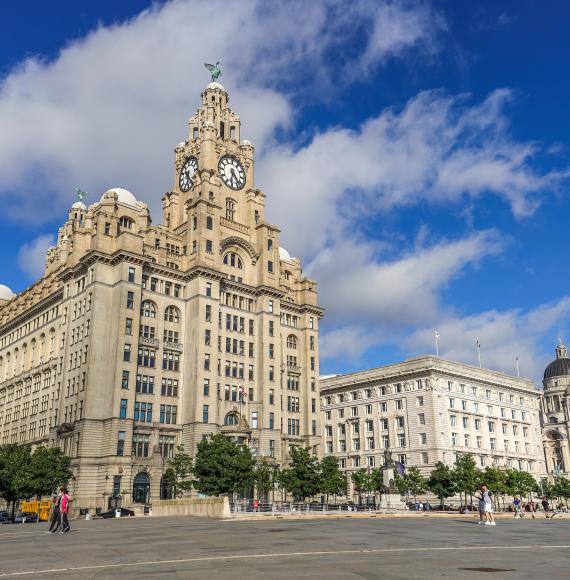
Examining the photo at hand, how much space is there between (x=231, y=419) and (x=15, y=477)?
105 feet

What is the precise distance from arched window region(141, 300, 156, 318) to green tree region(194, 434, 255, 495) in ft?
77.6

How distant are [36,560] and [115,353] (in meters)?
63.7

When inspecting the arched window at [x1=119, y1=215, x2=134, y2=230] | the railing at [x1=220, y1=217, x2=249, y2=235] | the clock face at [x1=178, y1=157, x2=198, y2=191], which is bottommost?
the arched window at [x1=119, y1=215, x2=134, y2=230]

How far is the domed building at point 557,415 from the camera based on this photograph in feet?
561

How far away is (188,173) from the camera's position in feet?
351

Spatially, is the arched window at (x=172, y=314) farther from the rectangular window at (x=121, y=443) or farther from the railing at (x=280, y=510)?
the railing at (x=280, y=510)

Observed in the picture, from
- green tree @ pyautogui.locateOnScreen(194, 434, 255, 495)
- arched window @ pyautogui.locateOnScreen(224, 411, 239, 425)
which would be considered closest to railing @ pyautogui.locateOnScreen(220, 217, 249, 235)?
arched window @ pyautogui.locateOnScreen(224, 411, 239, 425)

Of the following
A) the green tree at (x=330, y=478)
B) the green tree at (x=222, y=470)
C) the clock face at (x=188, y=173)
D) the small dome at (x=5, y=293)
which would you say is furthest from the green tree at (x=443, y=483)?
the small dome at (x=5, y=293)

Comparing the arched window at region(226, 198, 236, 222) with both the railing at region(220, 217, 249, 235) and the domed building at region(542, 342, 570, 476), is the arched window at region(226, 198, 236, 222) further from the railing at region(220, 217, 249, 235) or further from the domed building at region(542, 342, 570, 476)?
the domed building at region(542, 342, 570, 476)

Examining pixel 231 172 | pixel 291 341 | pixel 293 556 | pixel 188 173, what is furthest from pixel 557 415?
pixel 293 556

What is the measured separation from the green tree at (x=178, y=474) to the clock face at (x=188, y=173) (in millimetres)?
45972

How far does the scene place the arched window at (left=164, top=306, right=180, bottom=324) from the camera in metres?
89.6

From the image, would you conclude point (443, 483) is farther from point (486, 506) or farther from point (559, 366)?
point (559, 366)

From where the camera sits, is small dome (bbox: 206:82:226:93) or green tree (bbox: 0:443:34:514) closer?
green tree (bbox: 0:443:34:514)
